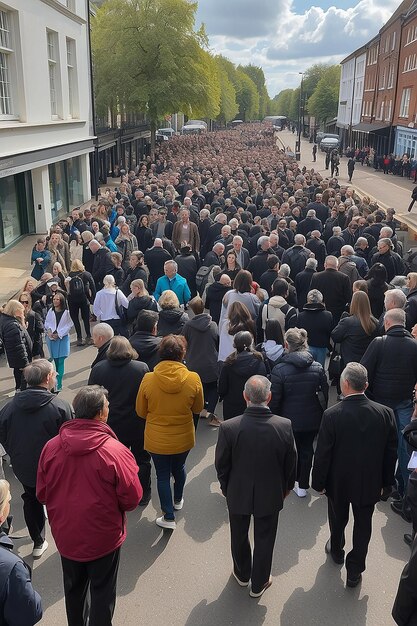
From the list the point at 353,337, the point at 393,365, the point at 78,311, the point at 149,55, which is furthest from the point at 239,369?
the point at 149,55

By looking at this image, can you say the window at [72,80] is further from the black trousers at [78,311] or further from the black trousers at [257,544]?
the black trousers at [257,544]

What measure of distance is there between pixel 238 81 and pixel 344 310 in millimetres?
119564

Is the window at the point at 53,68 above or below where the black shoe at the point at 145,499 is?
above

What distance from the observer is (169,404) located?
4715mm

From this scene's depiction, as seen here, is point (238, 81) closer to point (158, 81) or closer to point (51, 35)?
point (158, 81)

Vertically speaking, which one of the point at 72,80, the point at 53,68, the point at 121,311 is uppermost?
the point at 53,68

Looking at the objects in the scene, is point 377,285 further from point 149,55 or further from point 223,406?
point 149,55

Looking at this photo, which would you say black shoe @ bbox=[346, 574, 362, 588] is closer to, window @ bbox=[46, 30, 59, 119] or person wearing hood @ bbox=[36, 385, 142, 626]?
person wearing hood @ bbox=[36, 385, 142, 626]

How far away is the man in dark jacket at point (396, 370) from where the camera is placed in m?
5.41

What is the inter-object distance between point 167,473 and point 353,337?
2.93 m

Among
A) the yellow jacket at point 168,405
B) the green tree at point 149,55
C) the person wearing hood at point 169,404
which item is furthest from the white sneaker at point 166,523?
the green tree at point 149,55

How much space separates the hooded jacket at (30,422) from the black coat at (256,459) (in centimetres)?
136

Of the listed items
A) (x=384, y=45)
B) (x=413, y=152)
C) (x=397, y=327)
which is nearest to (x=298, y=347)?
(x=397, y=327)

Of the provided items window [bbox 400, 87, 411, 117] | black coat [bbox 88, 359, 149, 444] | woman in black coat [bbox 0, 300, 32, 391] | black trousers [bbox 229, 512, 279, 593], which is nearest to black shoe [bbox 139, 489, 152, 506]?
black coat [bbox 88, 359, 149, 444]
